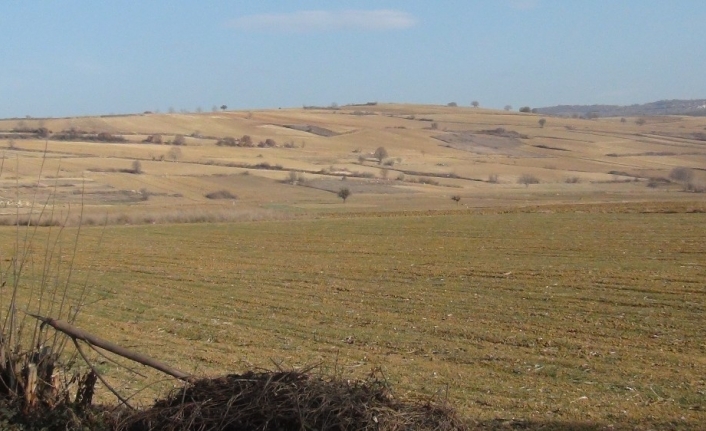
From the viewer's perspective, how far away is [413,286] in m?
24.3

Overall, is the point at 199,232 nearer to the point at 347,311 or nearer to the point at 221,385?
the point at 347,311

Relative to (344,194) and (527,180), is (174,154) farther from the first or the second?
(527,180)

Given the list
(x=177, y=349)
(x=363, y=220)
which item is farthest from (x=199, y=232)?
(x=177, y=349)

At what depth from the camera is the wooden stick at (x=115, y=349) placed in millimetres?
5789

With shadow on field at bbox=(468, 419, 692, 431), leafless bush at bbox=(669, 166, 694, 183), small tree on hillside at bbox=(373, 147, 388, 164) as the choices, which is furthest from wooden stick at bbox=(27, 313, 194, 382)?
small tree on hillside at bbox=(373, 147, 388, 164)

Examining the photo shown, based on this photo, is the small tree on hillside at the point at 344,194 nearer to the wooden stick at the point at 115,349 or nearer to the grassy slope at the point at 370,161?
the grassy slope at the point at 370,161

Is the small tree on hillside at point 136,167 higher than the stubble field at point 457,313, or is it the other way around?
the stubble field at point 457,313

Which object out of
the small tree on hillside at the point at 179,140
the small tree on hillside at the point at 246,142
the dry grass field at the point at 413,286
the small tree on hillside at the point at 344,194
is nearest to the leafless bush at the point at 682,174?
the dry grass field at the point at 413,286

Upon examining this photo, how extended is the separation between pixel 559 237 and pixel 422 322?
21708 mm

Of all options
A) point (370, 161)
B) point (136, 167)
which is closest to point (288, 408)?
point (136, 167)

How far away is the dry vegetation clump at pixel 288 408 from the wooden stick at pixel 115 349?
0.15 meters

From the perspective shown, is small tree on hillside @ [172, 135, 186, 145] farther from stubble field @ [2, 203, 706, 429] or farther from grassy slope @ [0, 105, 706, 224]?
stubble field @ [2, 203, 706, 429]

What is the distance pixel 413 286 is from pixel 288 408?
1910cm

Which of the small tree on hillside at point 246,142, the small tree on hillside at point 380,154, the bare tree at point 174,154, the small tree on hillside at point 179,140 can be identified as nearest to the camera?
the bare tree at point 174,154
